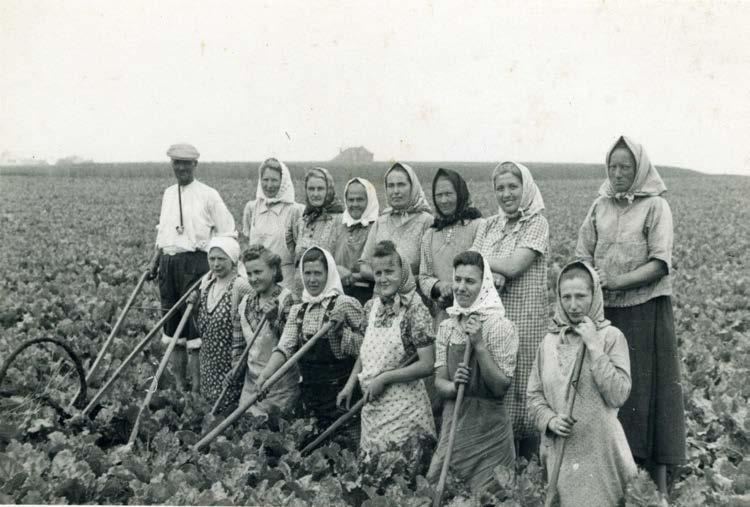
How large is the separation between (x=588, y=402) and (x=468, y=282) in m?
0.77

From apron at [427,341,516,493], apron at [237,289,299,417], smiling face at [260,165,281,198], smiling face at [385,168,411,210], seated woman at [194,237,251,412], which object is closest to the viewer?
apron at [427,341,516,493]

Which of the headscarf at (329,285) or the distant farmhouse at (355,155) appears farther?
the distant farmhouse at (355,155)

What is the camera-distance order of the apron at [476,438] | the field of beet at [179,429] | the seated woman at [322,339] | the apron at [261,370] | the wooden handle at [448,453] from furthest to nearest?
1. the apron at [261,370]
2. the seated woman at [322,339]
3. the apron at [476,438]
4. the field of beet at [179,429]
5. the wooden handle at [448,453]

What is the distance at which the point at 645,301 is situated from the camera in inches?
137

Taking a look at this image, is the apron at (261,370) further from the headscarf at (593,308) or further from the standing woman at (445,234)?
the headscarf at (593,308)

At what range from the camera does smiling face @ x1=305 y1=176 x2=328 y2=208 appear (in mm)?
4699

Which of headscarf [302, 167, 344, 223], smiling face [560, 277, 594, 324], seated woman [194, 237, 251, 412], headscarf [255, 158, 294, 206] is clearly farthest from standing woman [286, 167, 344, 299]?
smiling face [560, 277, 594, 324]

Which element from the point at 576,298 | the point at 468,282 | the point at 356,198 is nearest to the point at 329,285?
the point at 356,198

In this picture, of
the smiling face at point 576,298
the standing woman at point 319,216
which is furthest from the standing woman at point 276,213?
the smiling face at point 576,298

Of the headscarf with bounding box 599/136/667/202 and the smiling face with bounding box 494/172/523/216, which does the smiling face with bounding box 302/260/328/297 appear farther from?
the headscarf with bounding box 599/136/667/202

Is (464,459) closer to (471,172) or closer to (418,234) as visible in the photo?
(418,234)

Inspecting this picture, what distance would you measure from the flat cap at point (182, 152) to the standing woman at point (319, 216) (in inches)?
37.8

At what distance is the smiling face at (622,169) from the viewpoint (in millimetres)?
3441

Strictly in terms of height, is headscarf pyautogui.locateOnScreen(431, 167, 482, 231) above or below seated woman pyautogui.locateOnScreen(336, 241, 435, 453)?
above
